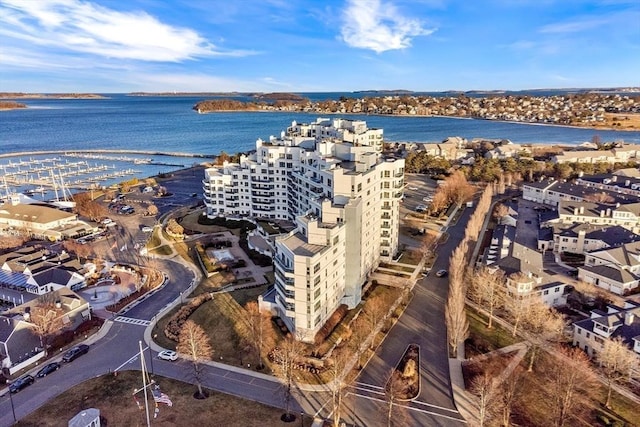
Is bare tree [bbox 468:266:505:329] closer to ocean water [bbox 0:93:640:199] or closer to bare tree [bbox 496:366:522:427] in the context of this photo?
bare tree [bbox 496:366:522:427]

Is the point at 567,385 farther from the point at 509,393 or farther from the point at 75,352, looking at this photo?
the point at 75,352

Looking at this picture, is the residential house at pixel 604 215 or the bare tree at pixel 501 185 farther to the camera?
the bare tree at pixel 501 185

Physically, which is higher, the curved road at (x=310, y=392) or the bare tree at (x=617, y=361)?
the bare tree at (x=617, y=361)

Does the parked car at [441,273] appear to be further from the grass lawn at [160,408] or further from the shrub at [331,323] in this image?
the grass lawn at [160,408]

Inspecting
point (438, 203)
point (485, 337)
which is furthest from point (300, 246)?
point (438, 203)

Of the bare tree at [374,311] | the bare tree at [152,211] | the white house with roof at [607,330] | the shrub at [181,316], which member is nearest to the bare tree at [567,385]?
the white house with roof at [607,330]

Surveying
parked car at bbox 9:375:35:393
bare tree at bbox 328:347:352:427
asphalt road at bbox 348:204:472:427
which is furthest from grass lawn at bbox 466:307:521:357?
parked car at bbox 9:375:35:393
